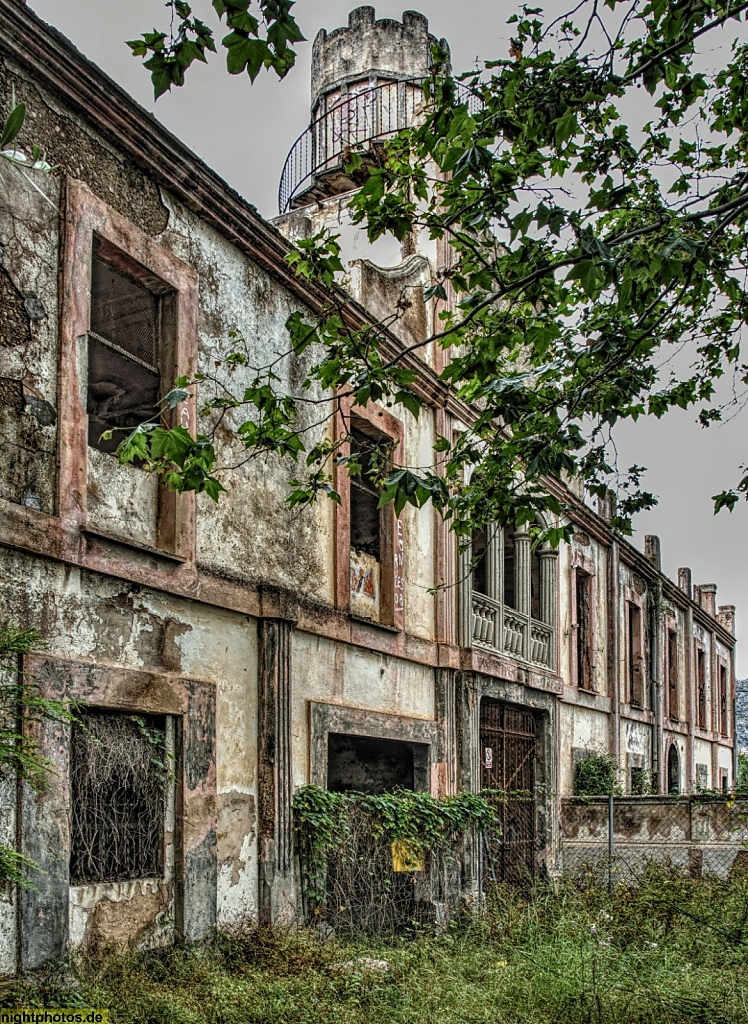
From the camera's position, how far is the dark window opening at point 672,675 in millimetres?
24016

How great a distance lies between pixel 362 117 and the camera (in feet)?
54.6

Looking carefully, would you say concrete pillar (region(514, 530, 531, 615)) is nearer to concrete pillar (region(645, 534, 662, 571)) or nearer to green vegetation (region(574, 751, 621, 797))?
green vegetation (region(574, 751, 621, 797))

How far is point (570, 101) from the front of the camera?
5730 millimetres

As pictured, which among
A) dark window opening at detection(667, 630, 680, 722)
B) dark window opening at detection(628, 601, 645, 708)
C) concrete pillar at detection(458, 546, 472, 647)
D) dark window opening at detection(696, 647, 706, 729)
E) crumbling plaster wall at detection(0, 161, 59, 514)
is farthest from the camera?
dark window opening at detection(696, 647, 706, 729)

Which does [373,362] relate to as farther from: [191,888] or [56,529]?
[191,888]

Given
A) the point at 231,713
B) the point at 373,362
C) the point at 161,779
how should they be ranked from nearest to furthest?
the point at 373,362 < the point at 161,779 < the point at 231,713

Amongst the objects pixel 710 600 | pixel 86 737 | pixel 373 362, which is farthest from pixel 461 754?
pixel 710 600

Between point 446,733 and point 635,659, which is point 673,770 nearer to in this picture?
point 635,659

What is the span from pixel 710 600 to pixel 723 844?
16.8 metres

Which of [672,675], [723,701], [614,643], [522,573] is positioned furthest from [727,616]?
[522,573]

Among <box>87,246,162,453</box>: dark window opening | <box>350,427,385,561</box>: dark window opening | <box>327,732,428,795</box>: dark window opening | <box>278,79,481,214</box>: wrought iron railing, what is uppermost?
<box>278,79,481,214</box>: wrought iron railing

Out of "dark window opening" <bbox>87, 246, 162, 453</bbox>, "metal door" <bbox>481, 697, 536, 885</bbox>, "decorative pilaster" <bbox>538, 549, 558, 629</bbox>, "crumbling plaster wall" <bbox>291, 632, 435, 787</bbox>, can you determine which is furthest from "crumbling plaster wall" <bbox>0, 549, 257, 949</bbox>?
"decorative pilaster" <bbox>538, 549, 558, 629</bbox>

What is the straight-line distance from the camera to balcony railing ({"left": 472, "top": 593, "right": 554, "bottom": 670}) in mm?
13445

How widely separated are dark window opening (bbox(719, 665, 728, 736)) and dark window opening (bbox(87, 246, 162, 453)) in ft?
80.1
